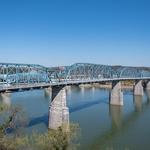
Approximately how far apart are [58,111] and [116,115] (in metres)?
13.9

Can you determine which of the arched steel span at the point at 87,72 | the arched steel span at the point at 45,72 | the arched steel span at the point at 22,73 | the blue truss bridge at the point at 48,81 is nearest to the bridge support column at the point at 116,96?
the blue truss bridge at the point at 48,81

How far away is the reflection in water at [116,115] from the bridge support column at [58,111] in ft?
24.6

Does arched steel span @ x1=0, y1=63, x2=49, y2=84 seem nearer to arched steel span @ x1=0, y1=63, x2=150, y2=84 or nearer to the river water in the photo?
arched steel span @ x1=0, y1=63, x2=150, y2=84

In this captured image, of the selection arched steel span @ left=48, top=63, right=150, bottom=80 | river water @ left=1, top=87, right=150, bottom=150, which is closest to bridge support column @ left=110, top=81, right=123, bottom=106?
river water @ left=1, top=87, right=150, bottom=150

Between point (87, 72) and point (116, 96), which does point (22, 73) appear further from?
point (116, 96)

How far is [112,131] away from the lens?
109ft

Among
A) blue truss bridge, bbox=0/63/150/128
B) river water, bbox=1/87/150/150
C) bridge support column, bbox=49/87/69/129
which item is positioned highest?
blue truss bridge, bbox=0/63/150/128

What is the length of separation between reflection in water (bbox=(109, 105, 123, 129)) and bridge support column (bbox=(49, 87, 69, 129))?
7.49m

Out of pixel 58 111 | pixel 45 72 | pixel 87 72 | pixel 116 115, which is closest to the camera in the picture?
pixel 58 111

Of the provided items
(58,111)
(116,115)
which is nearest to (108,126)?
(58,111)

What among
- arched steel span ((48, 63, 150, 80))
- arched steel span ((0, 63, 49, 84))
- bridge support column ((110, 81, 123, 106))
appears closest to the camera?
arched steel span ((0, 63, 49, 84))

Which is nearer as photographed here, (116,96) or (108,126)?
(108,126)

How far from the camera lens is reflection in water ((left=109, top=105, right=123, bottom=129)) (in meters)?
37.5

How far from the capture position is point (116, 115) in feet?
143
